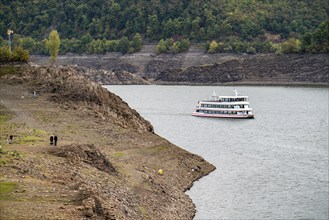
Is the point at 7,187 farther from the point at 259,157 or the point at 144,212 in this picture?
the point at 259,157

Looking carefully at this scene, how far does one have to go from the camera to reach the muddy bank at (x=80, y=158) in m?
45.9

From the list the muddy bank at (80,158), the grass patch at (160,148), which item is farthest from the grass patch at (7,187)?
the grass patch at (160,148)

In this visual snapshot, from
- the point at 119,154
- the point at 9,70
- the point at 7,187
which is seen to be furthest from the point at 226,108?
the point at 7,187

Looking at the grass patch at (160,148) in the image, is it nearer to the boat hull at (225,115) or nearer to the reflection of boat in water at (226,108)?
the boat hull at (225,115)

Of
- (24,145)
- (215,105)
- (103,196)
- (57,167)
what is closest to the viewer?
(103,196)

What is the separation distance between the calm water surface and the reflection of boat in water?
10.0 feet

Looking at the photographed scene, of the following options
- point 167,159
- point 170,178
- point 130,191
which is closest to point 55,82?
point 167,159

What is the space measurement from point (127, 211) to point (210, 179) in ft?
85.3

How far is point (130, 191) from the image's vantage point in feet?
187

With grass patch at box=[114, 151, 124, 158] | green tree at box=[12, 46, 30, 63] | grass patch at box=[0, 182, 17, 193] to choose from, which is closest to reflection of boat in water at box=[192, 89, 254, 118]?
green tree at box=[12, 46, 30, 63]

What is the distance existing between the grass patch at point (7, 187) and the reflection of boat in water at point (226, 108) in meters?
103

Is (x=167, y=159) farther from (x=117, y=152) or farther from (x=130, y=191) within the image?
(x=130, y=191)

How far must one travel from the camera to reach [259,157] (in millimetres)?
93000

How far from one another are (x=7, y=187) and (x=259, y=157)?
51234 mm
